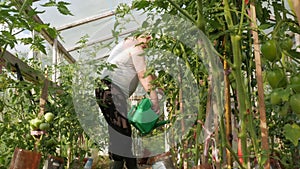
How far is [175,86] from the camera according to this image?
1.62 meters

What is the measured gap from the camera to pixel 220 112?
0.99 metres

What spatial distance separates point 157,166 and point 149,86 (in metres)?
0.40

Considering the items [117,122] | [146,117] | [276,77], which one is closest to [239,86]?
[276,77]

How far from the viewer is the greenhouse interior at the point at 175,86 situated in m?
0.78

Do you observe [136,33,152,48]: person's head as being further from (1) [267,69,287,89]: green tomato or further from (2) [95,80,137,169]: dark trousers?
(1) [267,69,287,89]: green tomato

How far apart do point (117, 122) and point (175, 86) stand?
0.58 m

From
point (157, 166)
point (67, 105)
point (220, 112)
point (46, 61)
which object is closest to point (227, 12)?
point (220, 112)

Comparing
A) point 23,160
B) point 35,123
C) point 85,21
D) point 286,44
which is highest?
point 85,21

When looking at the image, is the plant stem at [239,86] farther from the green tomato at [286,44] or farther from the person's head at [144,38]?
the person's head at [144,38]

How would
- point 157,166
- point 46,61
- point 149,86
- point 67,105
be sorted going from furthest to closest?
point 46,61, point 67,105, point 157,166, point 149,86

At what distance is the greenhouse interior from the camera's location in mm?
777

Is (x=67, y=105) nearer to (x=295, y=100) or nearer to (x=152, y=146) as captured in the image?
(x=152, y=146)

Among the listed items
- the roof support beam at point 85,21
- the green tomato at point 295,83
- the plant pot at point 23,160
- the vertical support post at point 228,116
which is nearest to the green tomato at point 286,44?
the green tomato at point 295,83

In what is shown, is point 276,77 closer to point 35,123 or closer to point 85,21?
point 35,123
